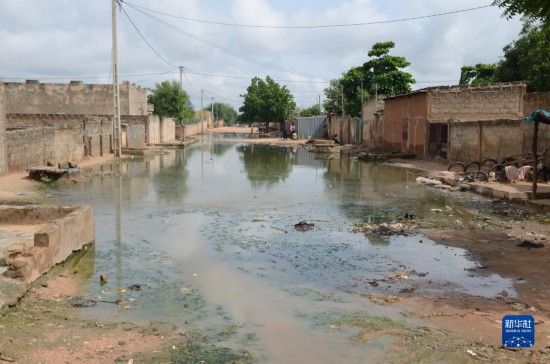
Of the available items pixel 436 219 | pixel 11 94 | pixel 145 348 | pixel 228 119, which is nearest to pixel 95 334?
pixel 145 348

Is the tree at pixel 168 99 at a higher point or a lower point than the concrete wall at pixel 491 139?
higher

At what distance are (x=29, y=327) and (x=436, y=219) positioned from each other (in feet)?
29.8

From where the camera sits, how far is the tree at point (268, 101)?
255 feet

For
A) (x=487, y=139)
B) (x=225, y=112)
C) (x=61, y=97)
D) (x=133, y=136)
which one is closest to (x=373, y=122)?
(x=487, y=139)

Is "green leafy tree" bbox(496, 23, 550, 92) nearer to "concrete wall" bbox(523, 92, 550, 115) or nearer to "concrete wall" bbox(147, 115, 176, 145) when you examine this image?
"concrete wall" bbox(523, 92, 550, 115)

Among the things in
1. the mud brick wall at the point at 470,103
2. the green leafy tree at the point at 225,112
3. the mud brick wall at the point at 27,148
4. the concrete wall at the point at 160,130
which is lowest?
the mud brick wall at the point at 27,148

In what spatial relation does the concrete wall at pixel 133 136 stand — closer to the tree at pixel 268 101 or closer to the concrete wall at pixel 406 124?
the concrete wall at pixel 406 124

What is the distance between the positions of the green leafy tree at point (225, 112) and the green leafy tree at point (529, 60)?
122m

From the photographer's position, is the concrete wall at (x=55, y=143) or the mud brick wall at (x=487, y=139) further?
the mud brick wall at (x=487, y=139)

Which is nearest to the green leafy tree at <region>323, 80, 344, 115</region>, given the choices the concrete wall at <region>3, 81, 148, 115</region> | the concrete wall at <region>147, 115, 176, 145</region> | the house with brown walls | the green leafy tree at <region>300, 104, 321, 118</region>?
the green leafy tree at <region>300, 104, 321, 118</region>

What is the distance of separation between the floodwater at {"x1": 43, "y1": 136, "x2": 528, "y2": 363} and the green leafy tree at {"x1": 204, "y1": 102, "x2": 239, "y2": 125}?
140 m

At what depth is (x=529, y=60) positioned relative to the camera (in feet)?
107

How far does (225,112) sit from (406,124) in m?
138

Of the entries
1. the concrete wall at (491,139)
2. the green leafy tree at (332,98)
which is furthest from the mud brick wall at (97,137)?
the green leafy tree at (332,98)
